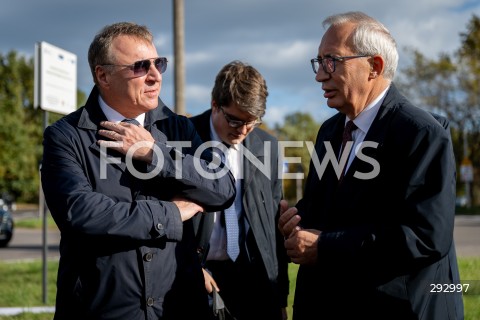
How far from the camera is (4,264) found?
464 inches

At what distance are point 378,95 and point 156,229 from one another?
1118 millimetres

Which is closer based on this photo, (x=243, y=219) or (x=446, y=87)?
(x=243, y=219)

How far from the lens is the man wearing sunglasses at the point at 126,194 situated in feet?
→ 9.09

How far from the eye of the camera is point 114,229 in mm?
2725

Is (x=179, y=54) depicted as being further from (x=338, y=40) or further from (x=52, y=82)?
(x=338, y=40)

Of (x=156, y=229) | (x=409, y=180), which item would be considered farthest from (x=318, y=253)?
(x=156, y=229)

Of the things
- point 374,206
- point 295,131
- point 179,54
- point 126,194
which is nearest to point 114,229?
point 126,194

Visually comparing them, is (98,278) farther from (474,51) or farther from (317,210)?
(474,51)

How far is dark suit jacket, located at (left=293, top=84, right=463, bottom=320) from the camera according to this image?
8.45 feet

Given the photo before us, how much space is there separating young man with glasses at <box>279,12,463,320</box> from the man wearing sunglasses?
47 cm

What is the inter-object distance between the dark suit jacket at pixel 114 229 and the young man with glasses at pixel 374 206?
493 millimetres

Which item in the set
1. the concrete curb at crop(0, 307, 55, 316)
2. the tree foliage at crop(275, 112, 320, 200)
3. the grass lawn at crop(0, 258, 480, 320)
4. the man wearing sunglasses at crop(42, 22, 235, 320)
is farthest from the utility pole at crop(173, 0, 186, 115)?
the tree foliage at crop(275, 112, 320, 200)

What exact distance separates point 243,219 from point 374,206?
138cm

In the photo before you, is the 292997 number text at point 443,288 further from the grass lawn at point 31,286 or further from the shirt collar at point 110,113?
the grass lawn at point 31,286
